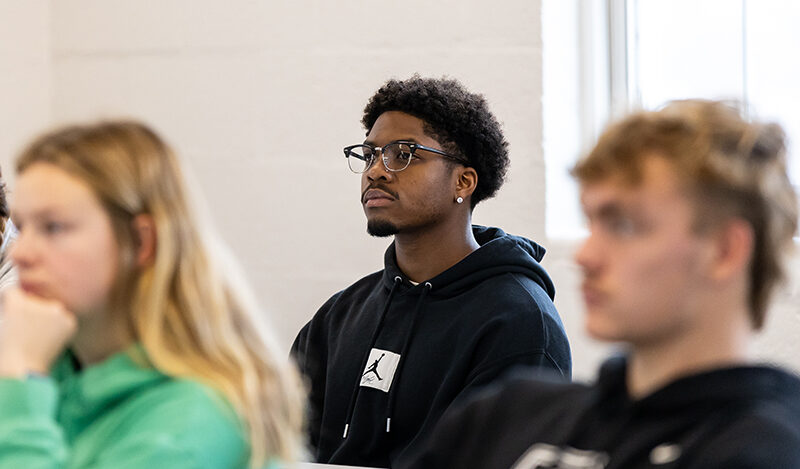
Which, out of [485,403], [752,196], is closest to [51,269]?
[485,403]

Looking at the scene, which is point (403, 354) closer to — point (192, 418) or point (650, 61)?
point (192, 418)

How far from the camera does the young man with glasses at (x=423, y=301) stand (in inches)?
80.7

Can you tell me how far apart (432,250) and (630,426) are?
4.18 ft

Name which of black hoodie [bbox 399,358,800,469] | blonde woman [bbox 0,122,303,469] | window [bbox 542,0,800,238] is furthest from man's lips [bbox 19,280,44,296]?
window [bbox 542,0,800,238]

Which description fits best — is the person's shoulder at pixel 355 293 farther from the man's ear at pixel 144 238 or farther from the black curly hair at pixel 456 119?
the man's ear at pixel 144 238

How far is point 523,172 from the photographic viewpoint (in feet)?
9.88

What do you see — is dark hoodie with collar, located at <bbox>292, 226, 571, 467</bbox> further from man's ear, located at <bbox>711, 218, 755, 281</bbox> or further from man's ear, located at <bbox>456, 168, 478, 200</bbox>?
man's ear, located at <bbox>711, 218, 755, 281</bbox>

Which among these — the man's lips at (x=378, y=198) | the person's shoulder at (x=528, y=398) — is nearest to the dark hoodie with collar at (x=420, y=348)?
the man's lips at (x=378, y=198)

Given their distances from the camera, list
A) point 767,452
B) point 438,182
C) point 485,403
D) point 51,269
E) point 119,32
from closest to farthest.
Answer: point 767,452
point 51,269
point 485,403
point 438,182
point 119,32

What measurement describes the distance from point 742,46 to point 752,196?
2.08m

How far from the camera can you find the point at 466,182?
244cm

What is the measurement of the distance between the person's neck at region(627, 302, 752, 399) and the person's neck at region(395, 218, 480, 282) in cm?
128

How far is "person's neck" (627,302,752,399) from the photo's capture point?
40.8 inches

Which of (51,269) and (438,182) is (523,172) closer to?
(438,182)
